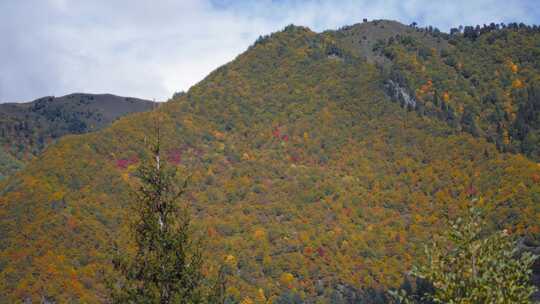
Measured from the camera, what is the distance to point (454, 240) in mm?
13977

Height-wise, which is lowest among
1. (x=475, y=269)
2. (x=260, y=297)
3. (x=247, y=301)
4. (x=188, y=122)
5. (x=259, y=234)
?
(x=260, y=297)

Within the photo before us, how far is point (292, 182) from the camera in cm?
14988

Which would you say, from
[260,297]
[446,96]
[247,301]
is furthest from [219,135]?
[247,301]

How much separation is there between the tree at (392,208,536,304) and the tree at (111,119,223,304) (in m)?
7.25

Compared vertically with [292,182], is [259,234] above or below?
below

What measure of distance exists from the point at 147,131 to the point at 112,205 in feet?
108

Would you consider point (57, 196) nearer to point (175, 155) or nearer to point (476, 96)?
point (175, 155)

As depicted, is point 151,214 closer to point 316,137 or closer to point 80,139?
point 80,139

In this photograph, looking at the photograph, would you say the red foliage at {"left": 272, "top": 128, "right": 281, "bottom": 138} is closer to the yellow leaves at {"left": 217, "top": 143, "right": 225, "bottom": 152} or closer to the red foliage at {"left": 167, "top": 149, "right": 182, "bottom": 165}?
the yellow leaves at {"left": 217, "top": 143, "right": 225, "bottom": 152}

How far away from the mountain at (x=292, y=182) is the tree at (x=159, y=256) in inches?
3120

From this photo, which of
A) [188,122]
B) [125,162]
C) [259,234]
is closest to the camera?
[259,234]

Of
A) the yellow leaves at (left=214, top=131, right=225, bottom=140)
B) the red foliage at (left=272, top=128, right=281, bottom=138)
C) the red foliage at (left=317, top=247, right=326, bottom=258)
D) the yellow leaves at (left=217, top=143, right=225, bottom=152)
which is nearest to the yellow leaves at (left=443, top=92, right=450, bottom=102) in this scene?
the red foliage at (left=272, top=128, right=281, bottom=138)

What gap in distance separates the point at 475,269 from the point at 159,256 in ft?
29.9

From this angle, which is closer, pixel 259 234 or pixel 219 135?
pixel 259 234
